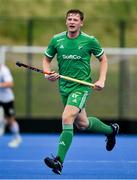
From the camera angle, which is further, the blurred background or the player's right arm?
the blurred background

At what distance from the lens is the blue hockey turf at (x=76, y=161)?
9998 millimetres

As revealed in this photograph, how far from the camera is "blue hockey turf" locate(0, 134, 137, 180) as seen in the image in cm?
1000

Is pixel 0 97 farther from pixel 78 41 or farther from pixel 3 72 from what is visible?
pixel 78 41

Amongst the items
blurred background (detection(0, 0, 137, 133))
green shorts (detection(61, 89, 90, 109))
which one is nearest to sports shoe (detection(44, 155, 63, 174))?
green shorts (detection(61, 89, 90, 109))

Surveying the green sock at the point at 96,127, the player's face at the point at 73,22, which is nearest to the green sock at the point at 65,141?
the green sock at the point at 96,127

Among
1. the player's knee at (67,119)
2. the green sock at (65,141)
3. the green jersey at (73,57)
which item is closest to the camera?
the green sock at (65,141)

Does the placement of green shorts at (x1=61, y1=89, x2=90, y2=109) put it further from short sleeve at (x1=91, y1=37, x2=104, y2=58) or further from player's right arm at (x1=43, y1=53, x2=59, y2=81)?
short sleeve at (x1=91, y1=37, x2=104, y2=58)

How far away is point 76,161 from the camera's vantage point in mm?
12039

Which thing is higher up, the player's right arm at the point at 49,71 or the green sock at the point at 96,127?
the player's right arm at the point at 49,71

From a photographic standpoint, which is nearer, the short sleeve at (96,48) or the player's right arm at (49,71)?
the player's right arm at (49,71)

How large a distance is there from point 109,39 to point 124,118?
767 centimetres

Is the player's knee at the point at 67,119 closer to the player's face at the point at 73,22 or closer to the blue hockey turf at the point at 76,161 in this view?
the blue hockey turf at the point at 76,161

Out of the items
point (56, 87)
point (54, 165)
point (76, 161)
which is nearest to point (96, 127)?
point (76, 161)

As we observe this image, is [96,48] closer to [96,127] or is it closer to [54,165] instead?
[96,127]
